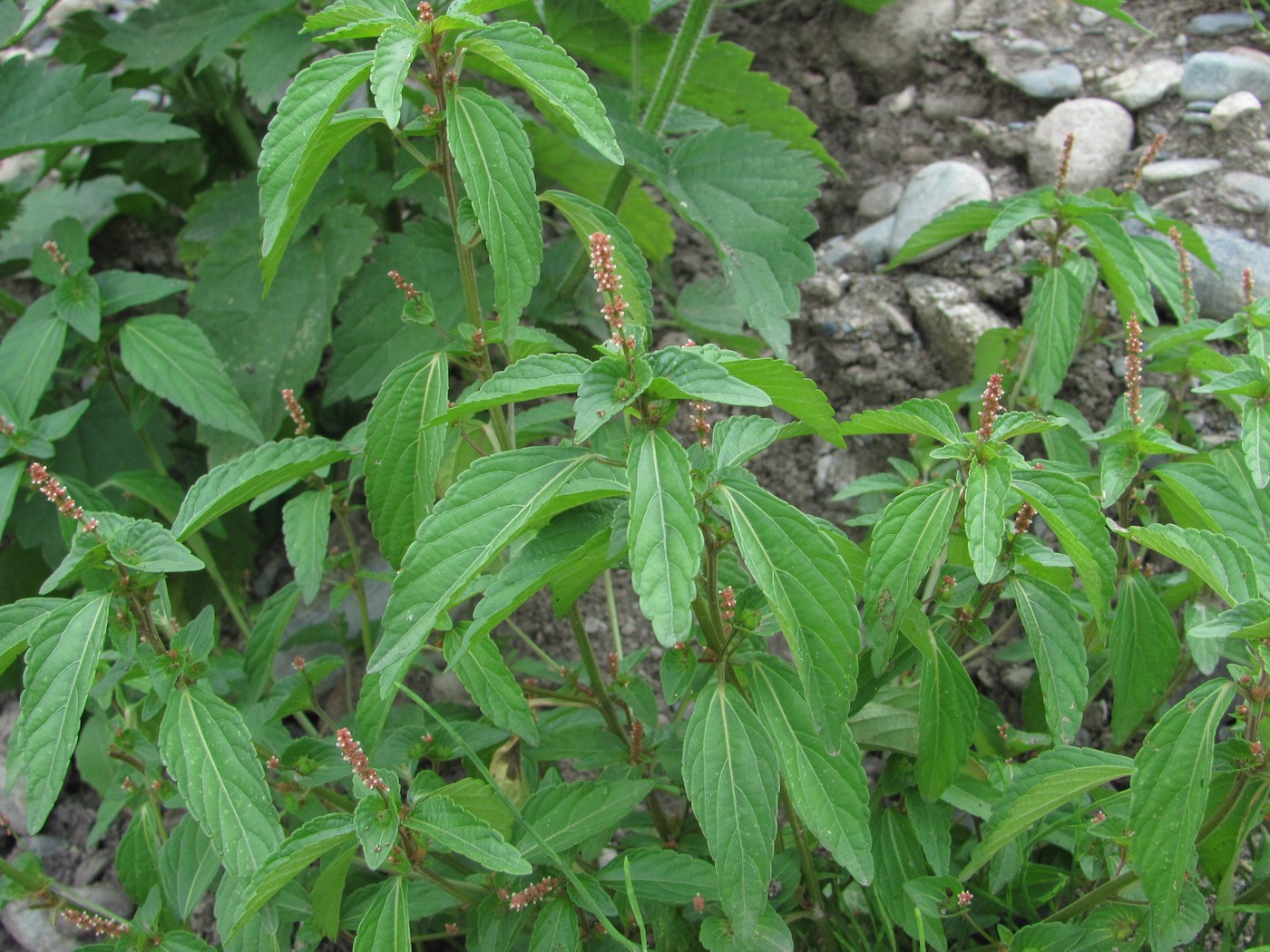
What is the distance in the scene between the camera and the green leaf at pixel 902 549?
1498 mm

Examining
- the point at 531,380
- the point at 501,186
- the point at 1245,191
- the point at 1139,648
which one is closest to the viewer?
the point at 531,380

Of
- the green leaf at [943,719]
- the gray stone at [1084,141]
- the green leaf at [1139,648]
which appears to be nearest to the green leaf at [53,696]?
the green leaf at [943,719]

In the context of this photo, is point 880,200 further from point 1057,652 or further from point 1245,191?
point 1057,652

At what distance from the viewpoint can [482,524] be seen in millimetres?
1341

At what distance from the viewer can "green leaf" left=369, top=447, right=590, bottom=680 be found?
1.32 meters

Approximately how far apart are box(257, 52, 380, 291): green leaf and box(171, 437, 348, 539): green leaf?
1.15ft

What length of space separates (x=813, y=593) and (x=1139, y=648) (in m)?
0.83

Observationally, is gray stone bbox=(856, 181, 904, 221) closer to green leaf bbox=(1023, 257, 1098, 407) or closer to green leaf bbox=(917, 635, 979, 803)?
green leaf bbox=(1023, 257, 1098, 407)

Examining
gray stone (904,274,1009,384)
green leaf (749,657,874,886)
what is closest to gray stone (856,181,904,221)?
gray stone (904,274,1009,384)

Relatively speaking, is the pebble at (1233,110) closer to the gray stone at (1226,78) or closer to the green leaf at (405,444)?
the gray stone at (1226,78)

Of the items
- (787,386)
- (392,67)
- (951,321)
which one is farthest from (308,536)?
(951,321)

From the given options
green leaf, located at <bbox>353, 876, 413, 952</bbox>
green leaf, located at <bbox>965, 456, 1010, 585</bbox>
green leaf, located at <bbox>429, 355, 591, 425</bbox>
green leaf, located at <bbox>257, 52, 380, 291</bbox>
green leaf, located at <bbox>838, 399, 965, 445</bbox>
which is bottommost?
green leaf, located at <bbox>353, 876, 413, 952</bbox>

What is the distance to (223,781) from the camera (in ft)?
5.19

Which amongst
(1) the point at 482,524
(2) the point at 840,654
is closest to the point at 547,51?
(1) the point at 482,524
